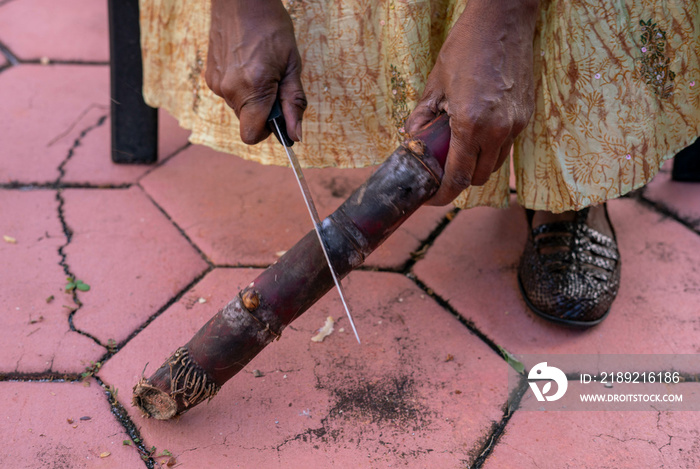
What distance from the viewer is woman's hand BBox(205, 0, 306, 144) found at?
46.7 inches

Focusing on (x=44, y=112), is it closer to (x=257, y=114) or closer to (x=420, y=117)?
(x=257, y=114)

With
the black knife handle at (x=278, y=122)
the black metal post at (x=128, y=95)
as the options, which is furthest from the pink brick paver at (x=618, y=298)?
the black metal post at (x=128, y=95)

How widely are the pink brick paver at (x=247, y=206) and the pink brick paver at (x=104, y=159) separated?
0.06 metres

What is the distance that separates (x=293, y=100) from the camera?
1.21m

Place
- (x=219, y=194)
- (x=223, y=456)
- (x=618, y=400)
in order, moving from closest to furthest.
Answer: (x=223, y=456)
(x=618, y=400)
(x=219, y=194)

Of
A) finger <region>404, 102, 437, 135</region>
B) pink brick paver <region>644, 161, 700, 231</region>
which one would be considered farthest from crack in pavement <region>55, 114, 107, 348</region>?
pink brick paver <region>644, 161, 700, 231</region>

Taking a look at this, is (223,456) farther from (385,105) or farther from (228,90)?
(385,105)

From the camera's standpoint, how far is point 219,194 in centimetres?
183

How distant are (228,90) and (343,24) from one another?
310 millimetres

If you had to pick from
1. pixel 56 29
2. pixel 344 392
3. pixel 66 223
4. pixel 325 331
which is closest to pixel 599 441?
pixel 344 392

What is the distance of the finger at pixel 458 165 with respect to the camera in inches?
41.7

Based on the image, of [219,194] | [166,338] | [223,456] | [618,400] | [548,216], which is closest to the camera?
[223,456]

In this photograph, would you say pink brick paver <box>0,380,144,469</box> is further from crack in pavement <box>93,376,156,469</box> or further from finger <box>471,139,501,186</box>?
finger <box>471,139,501,186</box>

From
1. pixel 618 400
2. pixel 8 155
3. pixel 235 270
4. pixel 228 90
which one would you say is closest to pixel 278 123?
pixel 228 90
